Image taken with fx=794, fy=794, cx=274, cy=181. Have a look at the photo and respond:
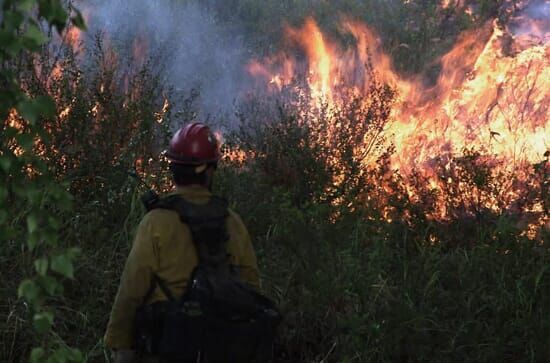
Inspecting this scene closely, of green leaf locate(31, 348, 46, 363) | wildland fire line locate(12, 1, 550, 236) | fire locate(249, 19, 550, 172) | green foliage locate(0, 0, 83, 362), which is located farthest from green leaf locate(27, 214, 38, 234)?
fire locate(249, 19, 550, 172)

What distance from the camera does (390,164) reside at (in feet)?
24.8

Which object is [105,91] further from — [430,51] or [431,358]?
[430,51]

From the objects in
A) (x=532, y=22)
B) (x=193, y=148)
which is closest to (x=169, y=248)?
(x=193, y=148)

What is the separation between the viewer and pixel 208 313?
115 inches

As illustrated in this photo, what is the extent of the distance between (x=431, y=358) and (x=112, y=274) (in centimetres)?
208

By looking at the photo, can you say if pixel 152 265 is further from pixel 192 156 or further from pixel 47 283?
pixel 47 283

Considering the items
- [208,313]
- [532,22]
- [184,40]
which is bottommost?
[208,313]

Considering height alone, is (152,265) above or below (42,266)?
above

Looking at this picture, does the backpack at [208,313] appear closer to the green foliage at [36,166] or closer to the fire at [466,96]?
the green foliage at [36,166]

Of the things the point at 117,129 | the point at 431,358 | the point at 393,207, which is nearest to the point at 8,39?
the point at 431,358

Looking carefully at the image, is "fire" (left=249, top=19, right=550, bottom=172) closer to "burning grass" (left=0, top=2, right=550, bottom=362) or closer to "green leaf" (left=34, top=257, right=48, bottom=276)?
"burning grass" (left=0, top=2, right=550, bottom=362)

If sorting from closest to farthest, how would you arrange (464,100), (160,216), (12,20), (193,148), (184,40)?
(12,20), (160,216), (193,148), (464,100), (184,40)

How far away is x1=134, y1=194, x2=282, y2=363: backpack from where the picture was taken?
293 cm

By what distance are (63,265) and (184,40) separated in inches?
393
